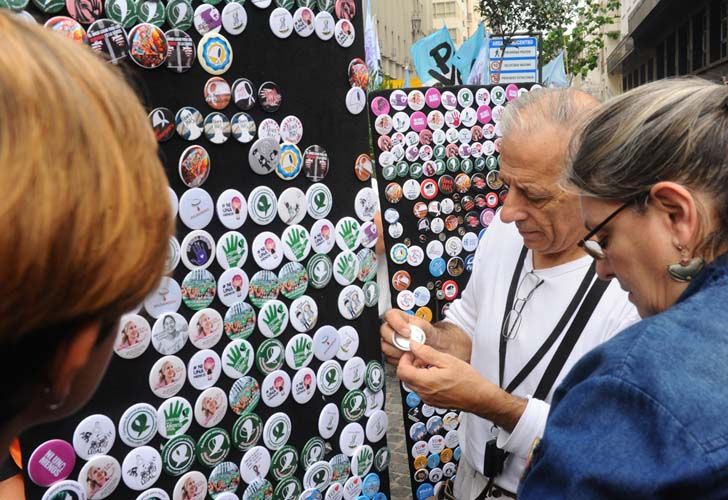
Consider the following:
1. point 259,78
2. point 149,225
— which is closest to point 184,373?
point 259,78

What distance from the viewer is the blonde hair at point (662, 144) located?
39.2 inches

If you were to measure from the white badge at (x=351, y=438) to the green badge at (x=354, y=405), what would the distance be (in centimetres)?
2

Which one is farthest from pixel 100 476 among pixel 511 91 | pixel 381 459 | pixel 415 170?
pixel 511 91

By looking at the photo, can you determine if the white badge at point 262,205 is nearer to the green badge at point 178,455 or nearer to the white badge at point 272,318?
the white badge at point 272,318

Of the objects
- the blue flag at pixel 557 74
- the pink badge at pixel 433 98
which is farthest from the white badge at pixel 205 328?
the blue flag at pixel 557 74

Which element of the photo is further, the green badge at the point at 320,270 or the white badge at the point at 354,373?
the white badge at the point at 354,373

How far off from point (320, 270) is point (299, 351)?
200 mm

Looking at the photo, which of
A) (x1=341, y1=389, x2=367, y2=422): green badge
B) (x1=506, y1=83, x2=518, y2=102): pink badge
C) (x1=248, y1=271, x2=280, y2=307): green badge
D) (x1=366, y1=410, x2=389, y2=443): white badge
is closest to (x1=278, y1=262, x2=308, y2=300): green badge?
(x1=248, y1=271, x2=280, y2=307): green badge

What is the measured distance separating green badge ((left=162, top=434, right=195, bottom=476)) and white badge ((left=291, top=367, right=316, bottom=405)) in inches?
10.9

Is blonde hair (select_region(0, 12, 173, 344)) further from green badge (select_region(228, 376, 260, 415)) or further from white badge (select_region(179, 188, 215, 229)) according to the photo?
green badge (select_region(228, 376, 260, 415))

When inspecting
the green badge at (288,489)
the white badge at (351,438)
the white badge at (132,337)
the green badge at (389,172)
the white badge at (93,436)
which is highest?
the green badge at (389,172)

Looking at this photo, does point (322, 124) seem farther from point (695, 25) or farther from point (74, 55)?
point (695, 25)

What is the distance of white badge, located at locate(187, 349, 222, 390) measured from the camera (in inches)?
52.8

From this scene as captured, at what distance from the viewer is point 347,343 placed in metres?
1.64
